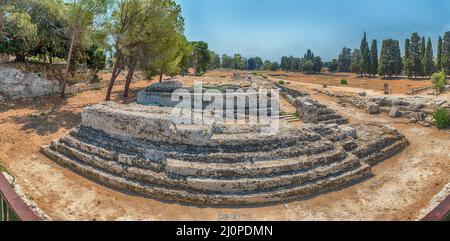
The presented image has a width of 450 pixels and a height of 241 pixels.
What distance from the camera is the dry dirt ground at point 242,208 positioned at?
876 centimetres

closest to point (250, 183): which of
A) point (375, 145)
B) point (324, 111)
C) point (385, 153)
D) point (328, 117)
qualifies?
point (375, 145)

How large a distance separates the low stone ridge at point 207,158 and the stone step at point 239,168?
3 centimetres

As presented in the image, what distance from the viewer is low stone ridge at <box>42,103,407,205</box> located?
970 centimetres

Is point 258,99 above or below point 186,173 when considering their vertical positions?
above

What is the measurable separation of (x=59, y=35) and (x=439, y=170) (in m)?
24.8

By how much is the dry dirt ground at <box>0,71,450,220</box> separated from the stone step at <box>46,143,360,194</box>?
25.8 inches

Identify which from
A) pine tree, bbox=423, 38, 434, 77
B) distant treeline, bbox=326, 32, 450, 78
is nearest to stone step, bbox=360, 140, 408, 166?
distant treeline, bbox=326, 32, 450, 78

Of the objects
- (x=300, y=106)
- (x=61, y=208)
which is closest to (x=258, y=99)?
(x=300, y=106)

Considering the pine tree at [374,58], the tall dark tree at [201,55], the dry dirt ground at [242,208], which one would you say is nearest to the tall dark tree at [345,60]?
the pine tree at [374,58]

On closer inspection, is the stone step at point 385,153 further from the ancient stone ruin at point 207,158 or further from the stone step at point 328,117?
the stone step at point 328,117

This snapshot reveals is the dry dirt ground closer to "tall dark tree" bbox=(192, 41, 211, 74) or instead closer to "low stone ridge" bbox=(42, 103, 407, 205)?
"low stone ridge" bbox=(42, 103, 407, 205)

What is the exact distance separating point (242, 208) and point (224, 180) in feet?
3.43

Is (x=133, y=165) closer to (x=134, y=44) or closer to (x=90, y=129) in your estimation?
(x=90, y=129)
